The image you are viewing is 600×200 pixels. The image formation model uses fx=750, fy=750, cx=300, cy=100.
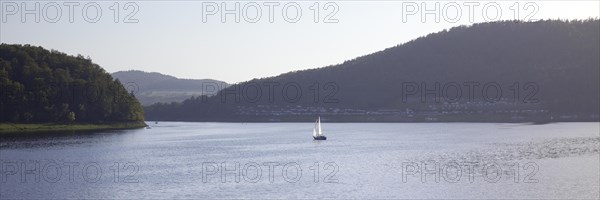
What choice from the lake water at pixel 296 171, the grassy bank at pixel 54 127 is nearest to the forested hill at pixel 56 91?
the grassy bank at pixel 54 127

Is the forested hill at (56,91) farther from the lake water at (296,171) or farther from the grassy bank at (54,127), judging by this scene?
the lake water at (296,171)

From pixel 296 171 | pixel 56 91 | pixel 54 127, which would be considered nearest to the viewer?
pixel 296 171

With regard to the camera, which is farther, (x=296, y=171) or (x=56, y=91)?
(x=56, y=91)

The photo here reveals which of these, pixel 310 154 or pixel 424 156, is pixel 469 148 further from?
pixel 310 154

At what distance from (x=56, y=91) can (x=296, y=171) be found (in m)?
100

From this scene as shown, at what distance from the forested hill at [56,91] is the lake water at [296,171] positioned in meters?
34.2

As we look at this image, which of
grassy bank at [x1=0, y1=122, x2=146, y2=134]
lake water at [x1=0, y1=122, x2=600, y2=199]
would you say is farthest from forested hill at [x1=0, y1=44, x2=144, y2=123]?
lake water at [x1=0, y1=122, x2=600, y2=199]

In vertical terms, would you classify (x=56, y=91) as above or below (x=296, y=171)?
above

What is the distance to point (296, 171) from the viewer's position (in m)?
77.4

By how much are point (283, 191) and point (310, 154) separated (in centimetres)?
4194

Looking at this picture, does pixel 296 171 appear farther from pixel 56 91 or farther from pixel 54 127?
pixel 56 91

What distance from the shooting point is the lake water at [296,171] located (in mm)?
60562

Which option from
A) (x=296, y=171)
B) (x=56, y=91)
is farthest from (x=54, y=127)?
(x=296, y=171)

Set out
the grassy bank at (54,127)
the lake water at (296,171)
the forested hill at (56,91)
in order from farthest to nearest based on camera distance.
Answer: the forested hill at (56,91) < the grassy bank at (54,127) < the lake water at (296,171)
